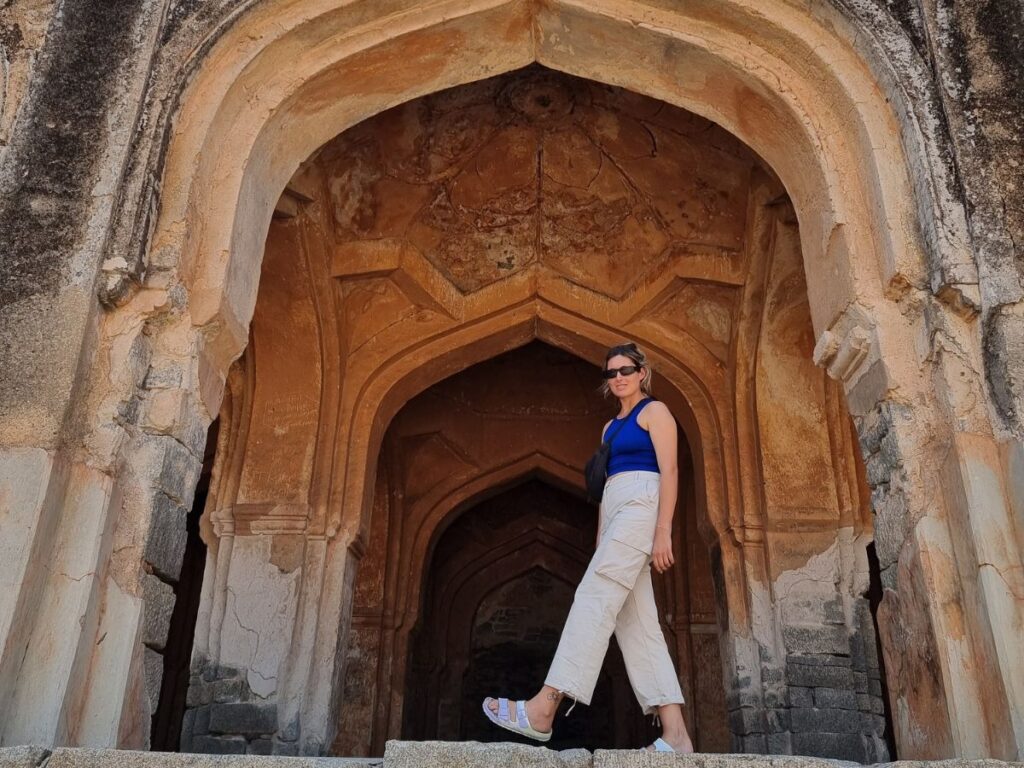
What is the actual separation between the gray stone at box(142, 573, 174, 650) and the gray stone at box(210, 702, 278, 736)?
220cm

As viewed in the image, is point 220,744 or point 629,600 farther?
point 220,744

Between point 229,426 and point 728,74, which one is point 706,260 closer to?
point 728,74

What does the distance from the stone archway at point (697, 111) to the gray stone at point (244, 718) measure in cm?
228

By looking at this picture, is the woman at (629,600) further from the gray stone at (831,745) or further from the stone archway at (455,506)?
the stone archway at (455,506)

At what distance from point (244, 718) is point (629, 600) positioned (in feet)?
9.53

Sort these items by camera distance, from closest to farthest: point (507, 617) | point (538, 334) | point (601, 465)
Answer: point (601, 465), point (538, 334), point (507, 617)

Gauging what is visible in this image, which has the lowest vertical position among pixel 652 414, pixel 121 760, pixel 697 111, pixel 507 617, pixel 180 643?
pixel 121 760

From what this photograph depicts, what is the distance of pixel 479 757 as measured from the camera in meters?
2.21

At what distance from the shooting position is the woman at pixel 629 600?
2.80m

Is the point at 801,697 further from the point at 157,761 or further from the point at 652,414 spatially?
the point at 157,761

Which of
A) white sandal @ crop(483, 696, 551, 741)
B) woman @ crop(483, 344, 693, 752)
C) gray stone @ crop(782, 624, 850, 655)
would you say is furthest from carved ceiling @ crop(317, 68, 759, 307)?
white sandal @ crop(483, 696, 551, 741)

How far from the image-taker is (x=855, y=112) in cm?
359

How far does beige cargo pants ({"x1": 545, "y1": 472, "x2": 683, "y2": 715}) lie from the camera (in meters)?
2.82

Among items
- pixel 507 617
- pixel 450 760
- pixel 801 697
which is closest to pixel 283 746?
pixel 801 697
